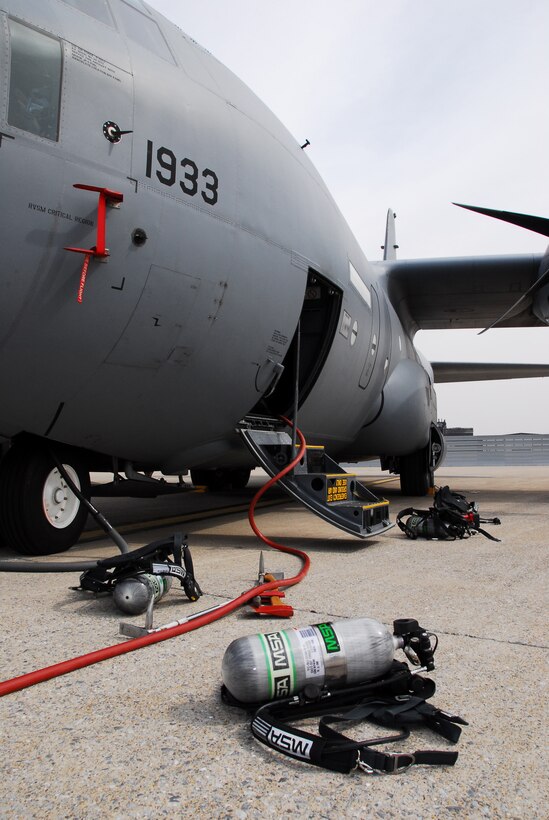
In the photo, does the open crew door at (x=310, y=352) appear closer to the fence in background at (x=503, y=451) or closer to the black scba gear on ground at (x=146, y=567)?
the black scba gear on ground at (x=146, y=567)

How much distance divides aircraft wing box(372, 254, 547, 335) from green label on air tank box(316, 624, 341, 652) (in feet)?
28.2

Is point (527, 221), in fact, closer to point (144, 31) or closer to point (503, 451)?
point (144, 31)

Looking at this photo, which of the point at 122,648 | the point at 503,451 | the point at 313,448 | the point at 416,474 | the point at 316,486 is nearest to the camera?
the point at 122,648

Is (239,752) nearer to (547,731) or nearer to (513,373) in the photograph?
(547,731)

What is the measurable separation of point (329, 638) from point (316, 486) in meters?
3.62

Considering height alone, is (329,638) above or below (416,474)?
above

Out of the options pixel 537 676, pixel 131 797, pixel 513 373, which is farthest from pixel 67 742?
pixel 513 373

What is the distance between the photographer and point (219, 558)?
493cm

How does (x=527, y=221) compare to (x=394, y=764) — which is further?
(x=527, y=221)

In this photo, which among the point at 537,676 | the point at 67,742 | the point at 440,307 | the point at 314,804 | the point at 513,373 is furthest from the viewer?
the point at 513,373

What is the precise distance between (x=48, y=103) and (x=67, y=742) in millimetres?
3655

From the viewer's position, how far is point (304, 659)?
2039 millimetres

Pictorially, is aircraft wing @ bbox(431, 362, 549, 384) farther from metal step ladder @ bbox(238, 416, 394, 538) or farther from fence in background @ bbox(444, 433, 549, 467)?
fence in background @ bbox(444, 433, 549, 467)

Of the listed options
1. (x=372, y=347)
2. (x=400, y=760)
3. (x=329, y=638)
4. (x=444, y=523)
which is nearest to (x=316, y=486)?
(x=444, y=523)
